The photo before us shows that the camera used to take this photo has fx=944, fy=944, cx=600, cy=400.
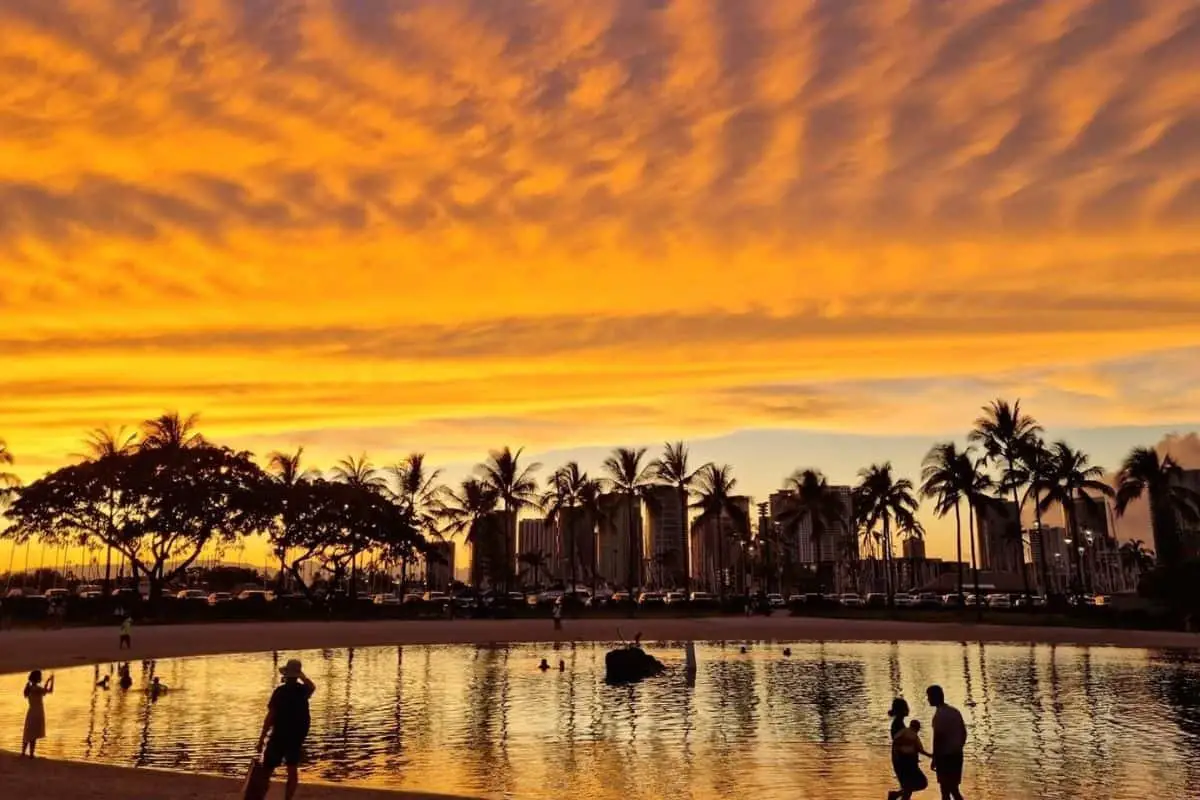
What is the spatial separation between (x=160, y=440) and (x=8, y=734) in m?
66.4

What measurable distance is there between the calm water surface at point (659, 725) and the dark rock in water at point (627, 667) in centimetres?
70

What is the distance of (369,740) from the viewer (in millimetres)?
22312

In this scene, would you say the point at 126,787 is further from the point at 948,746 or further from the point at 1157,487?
the point at 1157,487

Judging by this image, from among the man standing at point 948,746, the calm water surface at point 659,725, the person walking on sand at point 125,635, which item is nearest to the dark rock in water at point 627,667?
the calm water surface at point 659,725

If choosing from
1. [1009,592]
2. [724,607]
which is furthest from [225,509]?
[1009,592]

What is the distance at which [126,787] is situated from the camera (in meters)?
15.3

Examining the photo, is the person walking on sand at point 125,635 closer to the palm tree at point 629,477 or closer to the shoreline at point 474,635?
the shoreline at point 474,635

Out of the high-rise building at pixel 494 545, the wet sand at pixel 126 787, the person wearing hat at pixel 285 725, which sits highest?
the high-rise building at pixel 494 545

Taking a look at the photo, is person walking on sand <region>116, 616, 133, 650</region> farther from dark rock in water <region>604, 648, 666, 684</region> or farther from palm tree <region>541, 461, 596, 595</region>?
palm tree <region>541, 461, 596, 595</region>

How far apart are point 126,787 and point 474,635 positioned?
146 feet

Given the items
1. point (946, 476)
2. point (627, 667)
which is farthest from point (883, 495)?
point (627, 667)

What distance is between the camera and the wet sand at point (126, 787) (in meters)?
14.6

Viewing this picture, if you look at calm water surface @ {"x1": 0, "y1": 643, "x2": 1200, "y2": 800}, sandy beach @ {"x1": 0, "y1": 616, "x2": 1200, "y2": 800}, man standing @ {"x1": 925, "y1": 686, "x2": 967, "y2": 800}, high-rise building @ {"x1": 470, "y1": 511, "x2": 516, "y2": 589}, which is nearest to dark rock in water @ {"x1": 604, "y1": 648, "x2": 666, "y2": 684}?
calm water surface @ {"x1": 0, "y1": 643, "x2": 1200, "y2": 800}

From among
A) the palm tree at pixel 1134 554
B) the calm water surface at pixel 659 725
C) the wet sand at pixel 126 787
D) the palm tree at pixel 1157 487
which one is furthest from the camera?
the palm tree at pixel 1134 554
